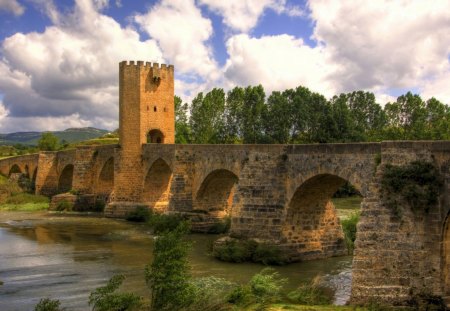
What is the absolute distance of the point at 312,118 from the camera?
46719mm

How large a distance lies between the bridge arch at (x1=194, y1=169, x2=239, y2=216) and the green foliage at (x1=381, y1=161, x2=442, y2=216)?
1431 centimetres

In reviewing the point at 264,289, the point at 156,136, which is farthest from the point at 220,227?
the point at 264,289

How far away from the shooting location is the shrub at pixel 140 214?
112ft

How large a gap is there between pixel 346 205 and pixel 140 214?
13627 mm

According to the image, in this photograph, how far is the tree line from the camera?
45.9 metres

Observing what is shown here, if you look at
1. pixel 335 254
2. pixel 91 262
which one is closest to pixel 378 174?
pixel 335 254

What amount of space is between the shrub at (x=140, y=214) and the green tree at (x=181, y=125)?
760 inches

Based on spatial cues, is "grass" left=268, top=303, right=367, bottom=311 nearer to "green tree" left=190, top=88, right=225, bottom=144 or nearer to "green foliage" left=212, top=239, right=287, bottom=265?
"green foliage" left=212, top=239, right=287, bottom=265

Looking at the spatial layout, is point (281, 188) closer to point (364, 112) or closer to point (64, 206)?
point (64, 206)

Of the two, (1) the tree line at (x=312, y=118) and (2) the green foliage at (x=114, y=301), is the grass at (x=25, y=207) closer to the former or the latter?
(1) the tree line at (x=312, y=118)

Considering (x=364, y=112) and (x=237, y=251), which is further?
(x=364, y=112)

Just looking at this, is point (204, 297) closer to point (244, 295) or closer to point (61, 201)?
point (244, 295)

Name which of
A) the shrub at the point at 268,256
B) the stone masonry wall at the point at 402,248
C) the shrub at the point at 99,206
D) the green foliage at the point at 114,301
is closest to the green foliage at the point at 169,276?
the green foliage at the point at 114,301

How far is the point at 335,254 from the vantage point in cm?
2214
